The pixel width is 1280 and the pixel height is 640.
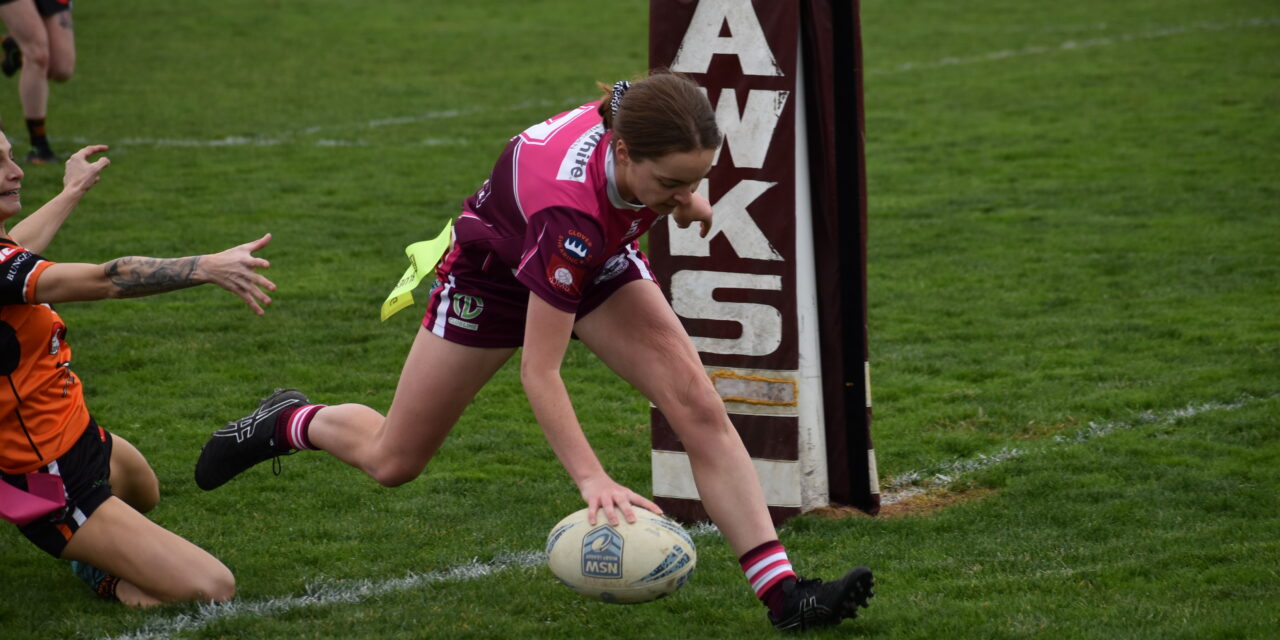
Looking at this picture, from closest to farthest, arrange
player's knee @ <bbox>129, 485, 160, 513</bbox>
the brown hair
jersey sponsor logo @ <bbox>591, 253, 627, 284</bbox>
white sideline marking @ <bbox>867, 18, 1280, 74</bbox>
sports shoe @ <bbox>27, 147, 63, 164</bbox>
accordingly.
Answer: the brown hair < jersey sponsor logo @ <bbox>591, 253, 627, 284</bbox> < player's knee @ <bbox>129, 485, 160, 513</bbox> < sports shoe @ <bbox>27, 147, 63, 164</bbox> < white sideline marking @ <bbox>867, 18, 1280, 74</bbox>

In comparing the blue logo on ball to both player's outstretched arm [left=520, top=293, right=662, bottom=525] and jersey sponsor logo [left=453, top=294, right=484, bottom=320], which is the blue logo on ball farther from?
jersey sponsor logo [left=453, top=294, right=484, bottom=320]

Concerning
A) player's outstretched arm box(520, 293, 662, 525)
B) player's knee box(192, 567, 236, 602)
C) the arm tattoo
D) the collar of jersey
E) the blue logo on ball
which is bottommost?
player's knee box(192, 567, 236, 602)

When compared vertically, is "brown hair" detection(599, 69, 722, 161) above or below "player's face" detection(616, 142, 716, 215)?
above

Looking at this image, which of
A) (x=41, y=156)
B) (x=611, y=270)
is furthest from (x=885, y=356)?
(x=41, y=156)

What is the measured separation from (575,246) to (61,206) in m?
2.28

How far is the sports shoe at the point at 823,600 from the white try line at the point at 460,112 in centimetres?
1045

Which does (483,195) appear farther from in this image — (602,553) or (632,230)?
(602,553)

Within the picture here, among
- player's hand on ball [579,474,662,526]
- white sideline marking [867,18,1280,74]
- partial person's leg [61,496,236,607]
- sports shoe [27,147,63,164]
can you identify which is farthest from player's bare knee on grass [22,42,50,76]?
player's hand on ball [579,474,662,526]

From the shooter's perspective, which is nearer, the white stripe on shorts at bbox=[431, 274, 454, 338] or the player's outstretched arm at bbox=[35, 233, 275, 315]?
the player's outstretched arm at bbox=[35, 233, 275, 315]

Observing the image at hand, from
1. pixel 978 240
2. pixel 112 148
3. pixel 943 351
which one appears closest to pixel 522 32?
pixel 112 148

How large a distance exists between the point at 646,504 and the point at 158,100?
13.8 meters

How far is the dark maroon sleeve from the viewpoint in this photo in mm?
3951

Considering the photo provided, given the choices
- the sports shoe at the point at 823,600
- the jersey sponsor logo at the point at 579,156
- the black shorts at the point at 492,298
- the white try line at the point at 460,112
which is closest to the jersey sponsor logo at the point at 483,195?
the black shorts at the point at 492,298

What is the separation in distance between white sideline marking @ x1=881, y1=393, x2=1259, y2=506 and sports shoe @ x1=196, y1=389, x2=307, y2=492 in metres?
2.46
